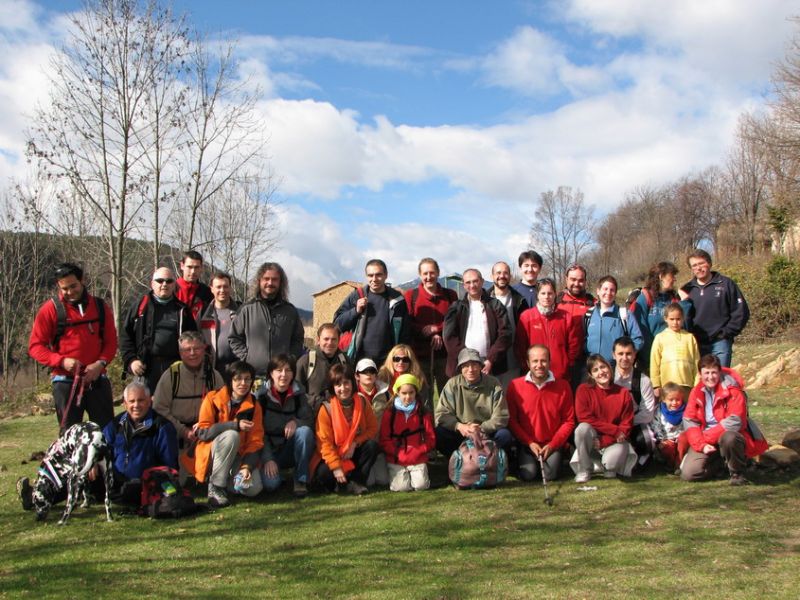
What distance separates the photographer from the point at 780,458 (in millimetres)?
6863

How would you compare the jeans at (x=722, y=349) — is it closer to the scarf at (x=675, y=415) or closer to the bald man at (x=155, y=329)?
the scarf at (x=675, y=415)

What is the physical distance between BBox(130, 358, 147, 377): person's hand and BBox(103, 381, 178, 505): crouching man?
2.47ft

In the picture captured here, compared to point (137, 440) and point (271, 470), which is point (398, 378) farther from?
point (137, 440)

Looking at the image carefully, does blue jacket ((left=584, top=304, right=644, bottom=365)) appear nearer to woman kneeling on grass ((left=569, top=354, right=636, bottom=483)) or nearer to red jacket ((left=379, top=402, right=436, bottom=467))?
woman kneeling on grass ((left=569, top=354, right=636, bottom=483))

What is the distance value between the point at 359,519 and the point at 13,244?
33160 millimetres

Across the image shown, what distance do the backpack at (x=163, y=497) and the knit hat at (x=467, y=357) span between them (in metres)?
2.78

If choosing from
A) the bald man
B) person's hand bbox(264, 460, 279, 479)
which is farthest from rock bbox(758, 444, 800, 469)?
the bald man

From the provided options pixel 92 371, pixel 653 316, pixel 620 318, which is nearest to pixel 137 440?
pixel 92 371

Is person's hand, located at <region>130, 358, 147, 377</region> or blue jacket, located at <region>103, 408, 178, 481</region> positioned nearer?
blue jacket, located at <region>103, 408, 178, 481</region>

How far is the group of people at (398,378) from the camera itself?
6145 millimetres

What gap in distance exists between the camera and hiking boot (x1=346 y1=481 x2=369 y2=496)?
247 inches

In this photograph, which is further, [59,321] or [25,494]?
[59,321]

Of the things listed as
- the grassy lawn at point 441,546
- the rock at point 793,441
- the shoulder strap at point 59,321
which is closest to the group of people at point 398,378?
the shoulder strap at point 59,321

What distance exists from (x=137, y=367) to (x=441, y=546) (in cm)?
347
